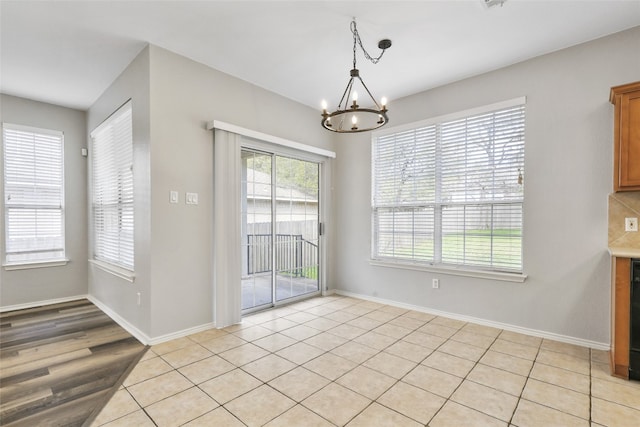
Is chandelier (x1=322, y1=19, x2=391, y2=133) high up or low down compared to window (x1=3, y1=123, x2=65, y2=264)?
up

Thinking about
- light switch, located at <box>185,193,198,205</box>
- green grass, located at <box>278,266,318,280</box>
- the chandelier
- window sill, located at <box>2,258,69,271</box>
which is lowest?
green grass, located at <box>278,266,318,280</box>

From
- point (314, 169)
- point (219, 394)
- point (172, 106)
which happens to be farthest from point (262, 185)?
point (219, 394)

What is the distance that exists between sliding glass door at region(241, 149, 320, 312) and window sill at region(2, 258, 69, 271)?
118 inches

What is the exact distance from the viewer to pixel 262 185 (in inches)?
161

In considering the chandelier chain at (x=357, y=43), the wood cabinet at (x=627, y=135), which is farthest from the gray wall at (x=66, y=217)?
the wood cabinet at (x=627, y=135)

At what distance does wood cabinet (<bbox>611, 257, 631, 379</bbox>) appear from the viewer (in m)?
2.33

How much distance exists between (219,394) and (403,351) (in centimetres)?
165

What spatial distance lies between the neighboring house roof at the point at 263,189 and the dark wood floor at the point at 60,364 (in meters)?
2.09

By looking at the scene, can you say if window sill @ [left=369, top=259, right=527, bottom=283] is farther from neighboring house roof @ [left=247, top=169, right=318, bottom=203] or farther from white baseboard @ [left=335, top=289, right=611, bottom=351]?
neighboring house roof @ [left=247, top=169, right=318, bottom=203]

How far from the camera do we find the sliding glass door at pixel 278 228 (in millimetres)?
3949

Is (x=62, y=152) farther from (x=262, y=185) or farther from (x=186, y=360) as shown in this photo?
(x=186, y=360)

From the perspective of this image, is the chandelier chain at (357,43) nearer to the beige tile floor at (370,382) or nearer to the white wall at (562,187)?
the white wall at (562,187)

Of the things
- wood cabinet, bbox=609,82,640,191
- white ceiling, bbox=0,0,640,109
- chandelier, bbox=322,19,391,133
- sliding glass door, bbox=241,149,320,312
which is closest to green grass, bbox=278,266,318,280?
sliding glass door, bbox=241,149,320,312

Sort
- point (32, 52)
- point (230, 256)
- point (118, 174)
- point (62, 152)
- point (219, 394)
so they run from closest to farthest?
point (219, 394), point (32, 52), point (230, 256), point (118, 174), point (62, 152)
